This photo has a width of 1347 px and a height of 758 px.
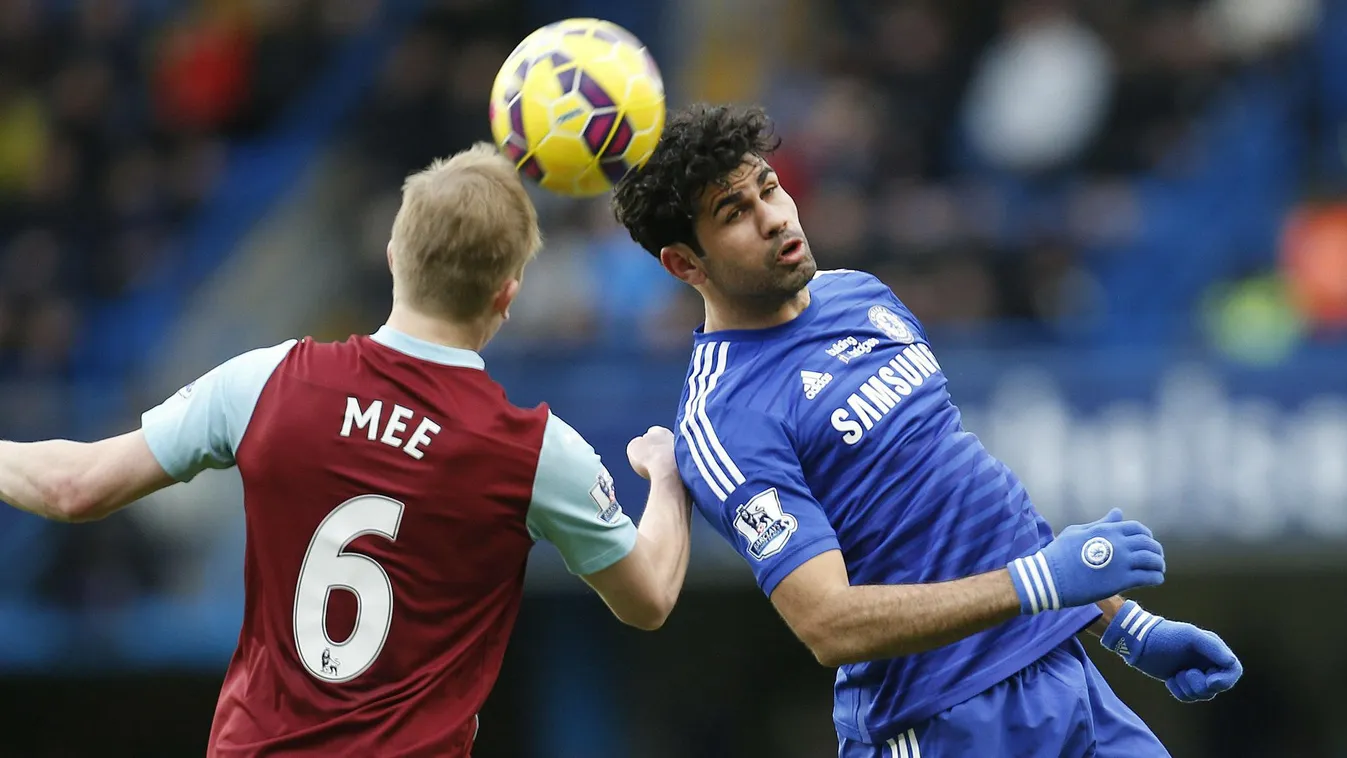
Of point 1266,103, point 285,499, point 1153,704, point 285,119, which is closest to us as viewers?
point 285,499

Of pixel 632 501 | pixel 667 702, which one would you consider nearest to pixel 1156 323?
pixel 632 501

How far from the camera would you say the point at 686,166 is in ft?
16.8

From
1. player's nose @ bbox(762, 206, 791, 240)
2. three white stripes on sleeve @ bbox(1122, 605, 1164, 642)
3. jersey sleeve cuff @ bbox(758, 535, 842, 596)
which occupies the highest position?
player's nose @ bbox(762, 206, 791, 240)

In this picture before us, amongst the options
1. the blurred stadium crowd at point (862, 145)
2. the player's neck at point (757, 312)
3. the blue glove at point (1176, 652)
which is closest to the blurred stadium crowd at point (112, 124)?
the blurred stadium crowd at point (862, 145)

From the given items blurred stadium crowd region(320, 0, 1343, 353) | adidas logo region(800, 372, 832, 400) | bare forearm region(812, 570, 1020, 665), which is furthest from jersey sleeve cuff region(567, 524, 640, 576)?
blurred stadium crowd region(320, 0, 1343, 353)

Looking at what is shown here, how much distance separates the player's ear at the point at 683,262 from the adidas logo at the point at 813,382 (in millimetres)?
456

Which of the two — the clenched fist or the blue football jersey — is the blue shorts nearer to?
the blue football jersey

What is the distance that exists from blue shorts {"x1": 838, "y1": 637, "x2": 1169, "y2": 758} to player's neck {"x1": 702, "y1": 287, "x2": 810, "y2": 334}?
1194mm

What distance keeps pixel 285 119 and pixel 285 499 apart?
34.7 ft

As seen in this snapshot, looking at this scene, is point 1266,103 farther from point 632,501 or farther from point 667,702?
point 667,702

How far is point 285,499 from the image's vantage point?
4.25 meters

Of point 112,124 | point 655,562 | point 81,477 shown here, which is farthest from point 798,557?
point 112,124

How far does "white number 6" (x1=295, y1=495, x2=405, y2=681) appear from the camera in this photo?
13.9ft

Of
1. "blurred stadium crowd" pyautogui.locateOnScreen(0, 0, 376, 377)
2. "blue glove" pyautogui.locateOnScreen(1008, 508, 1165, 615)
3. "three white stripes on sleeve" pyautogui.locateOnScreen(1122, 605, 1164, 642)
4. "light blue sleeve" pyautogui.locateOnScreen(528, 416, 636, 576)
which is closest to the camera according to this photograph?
"light blue sleeve" pyautogui.locateOnScreen(528, 416, 636, 576)
